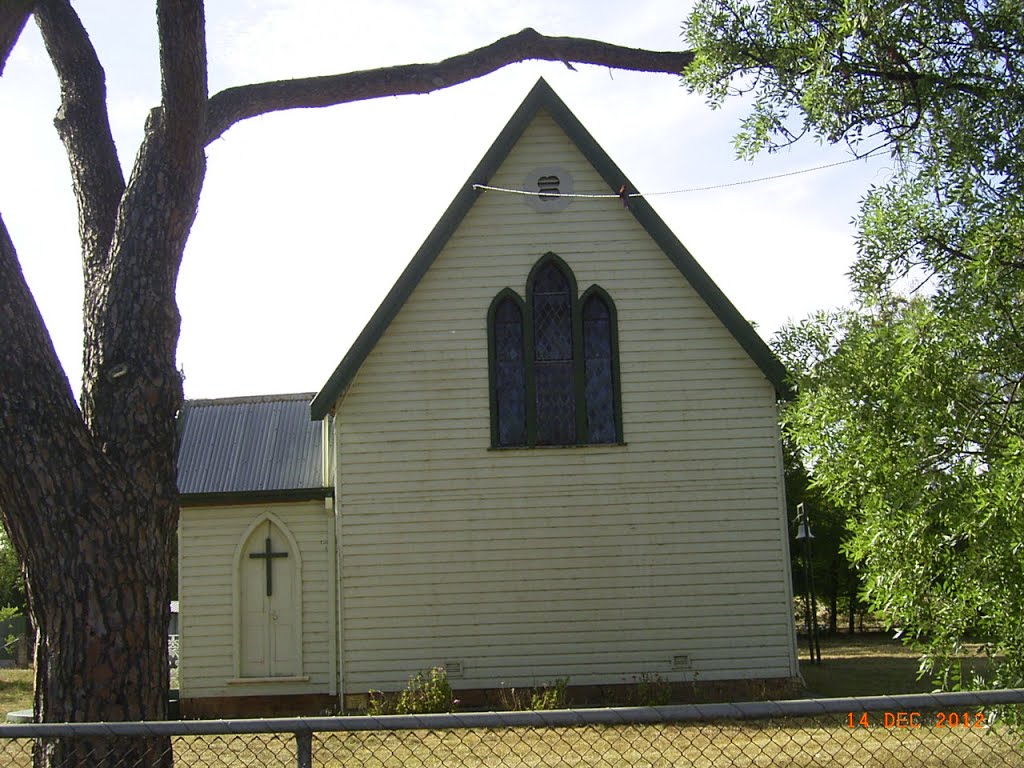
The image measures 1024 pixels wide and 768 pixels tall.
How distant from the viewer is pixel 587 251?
15742 mm

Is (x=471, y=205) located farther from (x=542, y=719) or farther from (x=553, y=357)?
(x=542, y=719)

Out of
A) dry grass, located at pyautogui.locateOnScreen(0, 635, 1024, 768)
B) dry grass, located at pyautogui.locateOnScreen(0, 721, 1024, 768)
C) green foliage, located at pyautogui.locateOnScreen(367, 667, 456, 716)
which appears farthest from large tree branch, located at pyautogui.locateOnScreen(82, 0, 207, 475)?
green foliage, located at pyautogui.locateOnScreen(367, 667, 456, 716)

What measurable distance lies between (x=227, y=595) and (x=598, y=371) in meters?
6.02

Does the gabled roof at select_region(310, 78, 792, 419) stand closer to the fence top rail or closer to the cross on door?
the cross on door

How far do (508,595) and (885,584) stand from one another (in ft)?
28.8

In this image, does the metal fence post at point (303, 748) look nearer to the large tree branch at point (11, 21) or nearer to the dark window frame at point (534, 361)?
the large tree branch at point (11, 21)

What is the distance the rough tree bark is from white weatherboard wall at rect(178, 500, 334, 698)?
8.98 m

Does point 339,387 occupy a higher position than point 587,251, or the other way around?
point 587,251

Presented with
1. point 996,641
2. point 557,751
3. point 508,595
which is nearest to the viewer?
point 996,641

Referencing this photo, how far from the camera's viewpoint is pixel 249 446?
693 inches

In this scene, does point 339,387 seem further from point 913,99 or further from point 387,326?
point 913,99

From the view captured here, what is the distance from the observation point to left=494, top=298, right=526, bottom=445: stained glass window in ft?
50.9

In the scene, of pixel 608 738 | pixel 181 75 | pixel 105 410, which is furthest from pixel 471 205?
pixel 105 410

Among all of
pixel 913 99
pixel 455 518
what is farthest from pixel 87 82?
pixel 455 518
